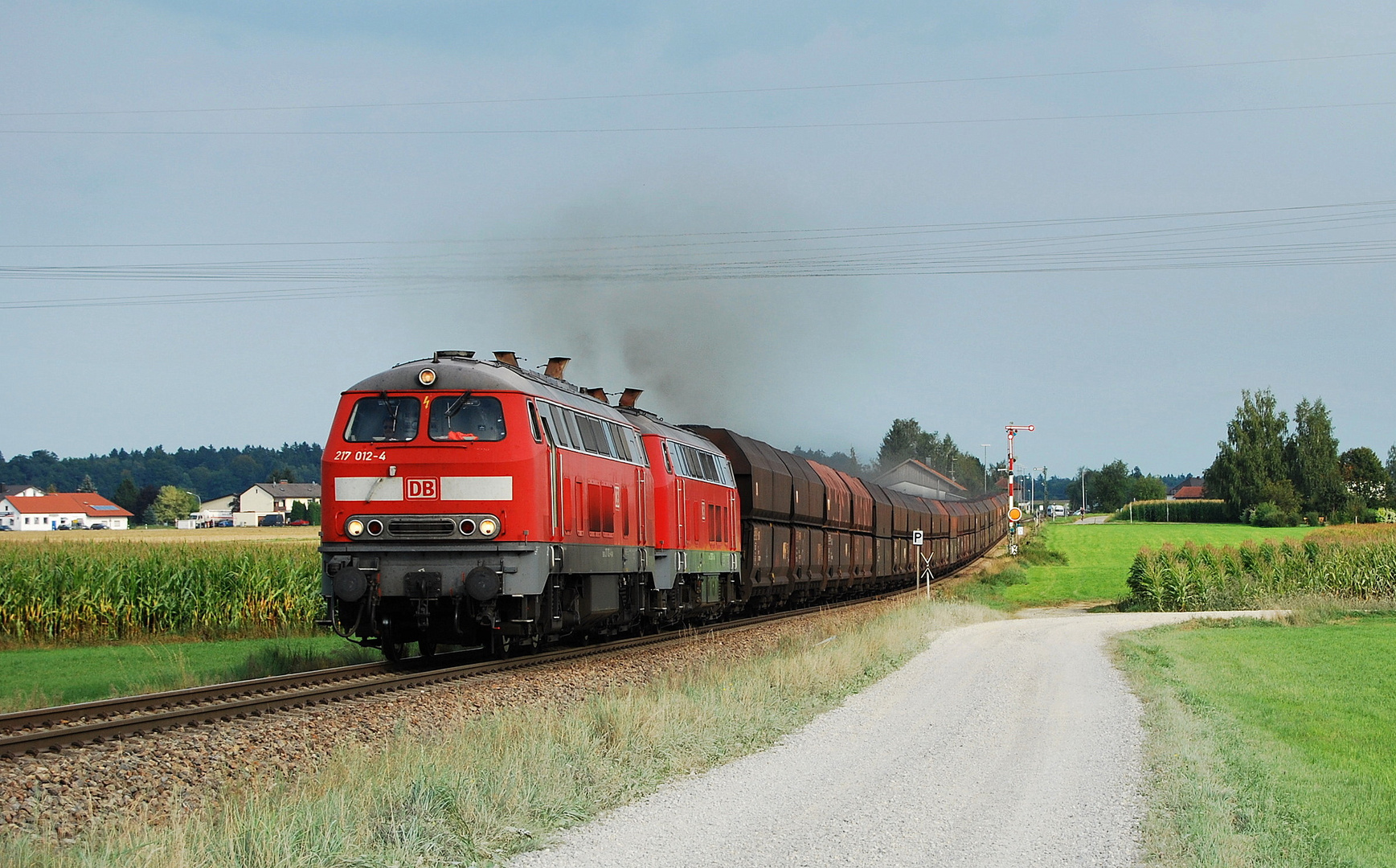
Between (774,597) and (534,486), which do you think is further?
(774,597)

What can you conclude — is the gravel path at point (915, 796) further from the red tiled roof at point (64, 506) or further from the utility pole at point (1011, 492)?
the red tiled roof at point (64, 506)

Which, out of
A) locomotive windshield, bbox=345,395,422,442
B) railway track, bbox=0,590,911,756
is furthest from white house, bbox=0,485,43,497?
locomotive windshield, bbox=345,395,422,442

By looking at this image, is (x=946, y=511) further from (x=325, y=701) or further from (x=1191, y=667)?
(x=325, y=701)

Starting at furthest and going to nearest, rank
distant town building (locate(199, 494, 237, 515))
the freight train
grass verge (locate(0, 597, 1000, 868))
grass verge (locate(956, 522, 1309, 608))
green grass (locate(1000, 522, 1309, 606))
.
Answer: distant town building (locate(199, 494, 237, 515)) → green grass (locate(1000, 522, 1309, 606)) → grass verge (locate(956, 522, 1309, 608)) → the freight train → grass verge (locate(0, 597, 1000, 868))

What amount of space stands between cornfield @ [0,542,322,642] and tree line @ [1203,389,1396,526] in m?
125

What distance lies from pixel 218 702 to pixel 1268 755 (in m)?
11.3

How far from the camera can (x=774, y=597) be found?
35.3m

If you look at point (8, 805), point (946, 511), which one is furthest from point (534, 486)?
point (946, 511)

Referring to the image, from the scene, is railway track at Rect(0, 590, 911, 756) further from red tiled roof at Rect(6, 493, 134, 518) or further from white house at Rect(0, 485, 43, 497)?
white house at Rect(0, 485, 43, 497)

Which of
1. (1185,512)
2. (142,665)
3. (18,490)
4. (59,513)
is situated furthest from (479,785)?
(18,490)

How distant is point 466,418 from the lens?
1708 cm

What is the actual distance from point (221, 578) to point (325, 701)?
1709 centimetres

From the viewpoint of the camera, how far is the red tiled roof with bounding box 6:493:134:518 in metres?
144

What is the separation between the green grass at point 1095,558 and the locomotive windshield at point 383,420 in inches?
1513
